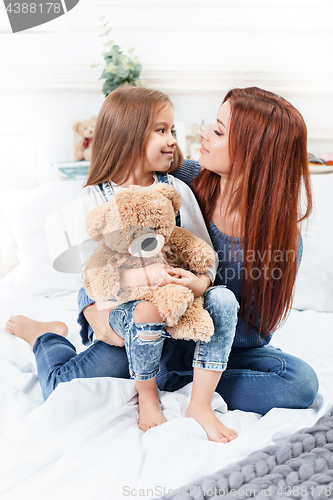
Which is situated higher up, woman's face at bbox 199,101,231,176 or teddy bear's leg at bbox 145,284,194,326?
woman's face at bbox 199,101,231,176

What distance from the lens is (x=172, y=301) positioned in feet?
2.39

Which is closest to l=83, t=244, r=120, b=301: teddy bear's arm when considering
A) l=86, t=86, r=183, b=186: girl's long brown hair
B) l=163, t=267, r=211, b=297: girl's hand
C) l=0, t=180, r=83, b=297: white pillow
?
l=163, t=267, r=211, b=297: girl's hand

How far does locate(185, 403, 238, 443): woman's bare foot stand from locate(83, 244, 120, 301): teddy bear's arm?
298mm

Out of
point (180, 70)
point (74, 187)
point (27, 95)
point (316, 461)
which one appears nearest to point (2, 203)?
point (74, 187)

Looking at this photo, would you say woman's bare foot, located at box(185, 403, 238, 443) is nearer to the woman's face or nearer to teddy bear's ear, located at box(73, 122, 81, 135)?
the woman's face

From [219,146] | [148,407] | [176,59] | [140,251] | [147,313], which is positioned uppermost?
[176,59]

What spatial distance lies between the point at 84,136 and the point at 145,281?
1216 mm

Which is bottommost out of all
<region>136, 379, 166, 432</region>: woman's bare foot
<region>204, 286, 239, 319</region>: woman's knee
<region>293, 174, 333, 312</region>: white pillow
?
<region>293, 174, 333, 312</region>: white pillow

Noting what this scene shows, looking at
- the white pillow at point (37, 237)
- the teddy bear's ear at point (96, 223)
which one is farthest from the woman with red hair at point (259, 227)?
the white pillow at point (37, 237)

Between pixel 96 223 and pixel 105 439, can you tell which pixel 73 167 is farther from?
pixel 105 439

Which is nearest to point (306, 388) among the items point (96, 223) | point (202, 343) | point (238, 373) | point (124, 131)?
point (238, 373)

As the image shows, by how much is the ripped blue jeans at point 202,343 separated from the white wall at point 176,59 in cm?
120

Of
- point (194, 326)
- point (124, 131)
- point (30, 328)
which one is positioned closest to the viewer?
point (194, 326)

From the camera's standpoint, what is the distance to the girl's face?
2.88ft
